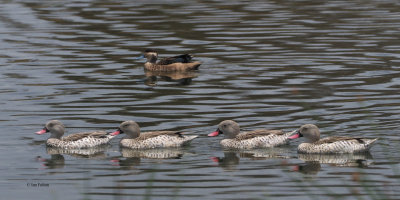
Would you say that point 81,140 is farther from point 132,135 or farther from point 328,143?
point 328,143

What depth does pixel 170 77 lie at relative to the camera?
26.4 m

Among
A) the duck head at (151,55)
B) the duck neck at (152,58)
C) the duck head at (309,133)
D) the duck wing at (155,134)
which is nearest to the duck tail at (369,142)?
the duck head at (309,133)

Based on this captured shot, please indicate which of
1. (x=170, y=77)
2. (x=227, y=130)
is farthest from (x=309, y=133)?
(x=170, y=77)

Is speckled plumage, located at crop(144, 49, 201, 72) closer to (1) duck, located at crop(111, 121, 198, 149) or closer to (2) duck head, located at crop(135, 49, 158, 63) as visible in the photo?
(2) duck head, located at crop(135, 49, 158, 63)

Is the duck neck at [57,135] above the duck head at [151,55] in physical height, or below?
above

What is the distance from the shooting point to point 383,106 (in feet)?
67.0

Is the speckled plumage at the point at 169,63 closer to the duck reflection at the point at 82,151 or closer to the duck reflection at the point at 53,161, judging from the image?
the duck reflection at the point at 82,151

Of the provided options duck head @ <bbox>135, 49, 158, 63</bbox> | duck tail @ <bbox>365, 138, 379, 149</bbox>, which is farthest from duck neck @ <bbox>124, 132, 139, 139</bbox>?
duck head @ <bbox>135, 49, 158, 63</bbox>

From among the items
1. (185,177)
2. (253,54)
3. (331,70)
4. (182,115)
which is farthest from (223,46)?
(185,177)

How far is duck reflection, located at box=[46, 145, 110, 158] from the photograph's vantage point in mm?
17314

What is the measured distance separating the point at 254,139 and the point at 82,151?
289cm

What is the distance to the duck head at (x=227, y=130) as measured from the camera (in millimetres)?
17797

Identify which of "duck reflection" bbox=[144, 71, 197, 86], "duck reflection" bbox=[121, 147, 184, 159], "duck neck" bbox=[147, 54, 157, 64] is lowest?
"duck reflection" bbox=[144, 71, 197, 86]

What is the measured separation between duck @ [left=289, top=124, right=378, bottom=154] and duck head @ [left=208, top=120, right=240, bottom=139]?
3.60ft
